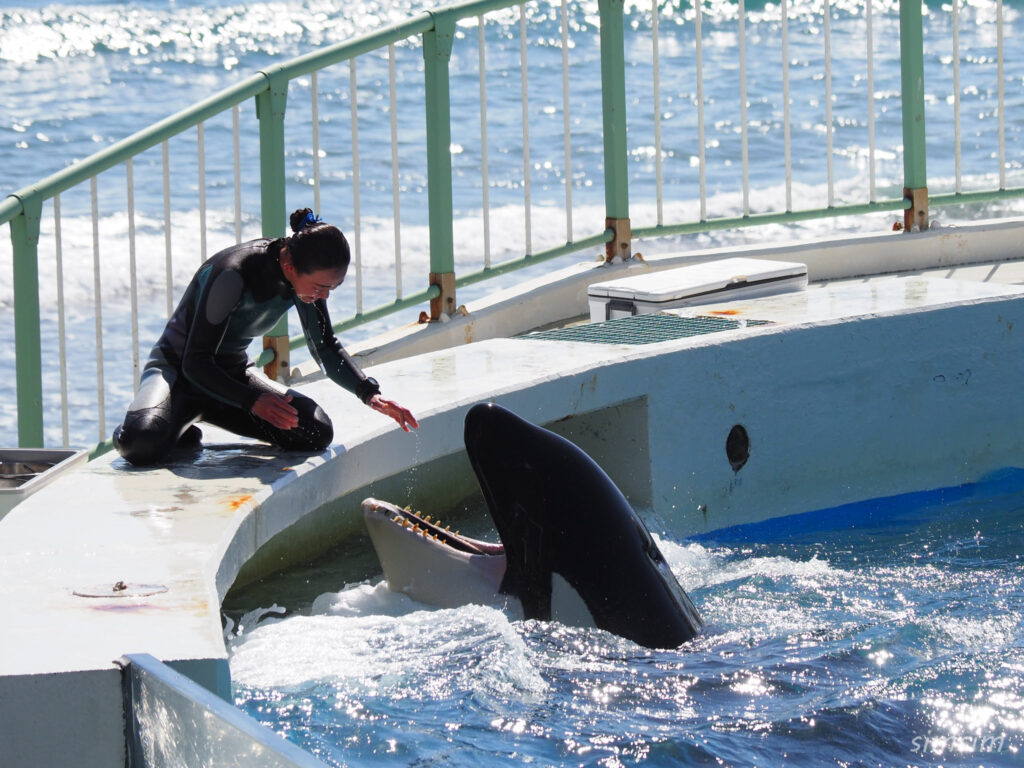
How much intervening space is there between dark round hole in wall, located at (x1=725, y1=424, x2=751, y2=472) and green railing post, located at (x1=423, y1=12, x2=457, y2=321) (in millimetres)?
1632

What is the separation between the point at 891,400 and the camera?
22.3ft

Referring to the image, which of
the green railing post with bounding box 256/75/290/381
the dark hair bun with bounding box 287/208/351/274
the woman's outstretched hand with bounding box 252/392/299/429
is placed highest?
the green railing post with bounding box 256/75/290/381

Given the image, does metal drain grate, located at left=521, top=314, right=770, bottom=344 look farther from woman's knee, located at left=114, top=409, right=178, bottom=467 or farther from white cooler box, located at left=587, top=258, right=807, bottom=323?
woman's knee, located at left=114, top=409, right=178, bottom=467

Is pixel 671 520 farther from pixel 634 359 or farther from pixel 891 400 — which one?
pixel 891 400

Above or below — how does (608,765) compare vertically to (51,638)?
below

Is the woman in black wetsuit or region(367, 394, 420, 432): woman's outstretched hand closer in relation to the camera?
the woman in black wetsuit

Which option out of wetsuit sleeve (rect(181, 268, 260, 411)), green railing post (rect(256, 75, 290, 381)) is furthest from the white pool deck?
green railing post (rect(256, 75, 290, 381))

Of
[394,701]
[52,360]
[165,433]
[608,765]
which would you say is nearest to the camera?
[608,765]

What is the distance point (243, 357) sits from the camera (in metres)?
5.32

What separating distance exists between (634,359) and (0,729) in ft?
12.0

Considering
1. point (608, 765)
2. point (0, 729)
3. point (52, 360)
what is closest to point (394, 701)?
point (608, 765)

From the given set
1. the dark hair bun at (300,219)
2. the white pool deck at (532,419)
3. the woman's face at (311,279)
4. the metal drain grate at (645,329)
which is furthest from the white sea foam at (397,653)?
the metal drain grate at (645,329)

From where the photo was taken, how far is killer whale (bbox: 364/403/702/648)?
4672 millimetres

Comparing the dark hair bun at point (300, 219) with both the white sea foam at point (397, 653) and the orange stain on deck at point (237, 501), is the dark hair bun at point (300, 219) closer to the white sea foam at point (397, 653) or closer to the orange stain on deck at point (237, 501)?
the orange stain on deck at point (237, 501)
